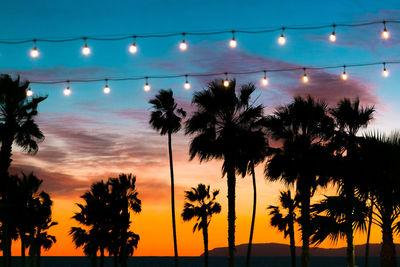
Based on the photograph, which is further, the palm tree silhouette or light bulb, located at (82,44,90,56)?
the palm tree silhouette

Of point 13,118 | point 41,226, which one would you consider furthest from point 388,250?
point 41,226

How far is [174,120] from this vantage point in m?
41.8

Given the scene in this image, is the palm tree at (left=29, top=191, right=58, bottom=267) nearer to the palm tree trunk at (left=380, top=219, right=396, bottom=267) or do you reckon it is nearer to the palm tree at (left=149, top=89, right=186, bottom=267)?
the palm tree at (left=149, top=89, right=186, bottom=267)

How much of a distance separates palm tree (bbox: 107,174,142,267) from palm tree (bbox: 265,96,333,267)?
50.6 ft

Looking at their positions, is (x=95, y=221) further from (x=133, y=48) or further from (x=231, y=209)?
(x=133, y=48)

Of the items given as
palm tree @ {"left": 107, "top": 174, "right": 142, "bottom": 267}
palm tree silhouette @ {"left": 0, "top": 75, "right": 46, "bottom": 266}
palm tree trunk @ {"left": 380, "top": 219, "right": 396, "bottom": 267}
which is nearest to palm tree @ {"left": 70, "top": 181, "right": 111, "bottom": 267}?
palm tree @ {"left": 107, "top": 174, "right": 142, "bottom": 267}

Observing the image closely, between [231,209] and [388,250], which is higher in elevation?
[231,209]

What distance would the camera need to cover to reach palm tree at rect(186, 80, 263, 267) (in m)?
31.6

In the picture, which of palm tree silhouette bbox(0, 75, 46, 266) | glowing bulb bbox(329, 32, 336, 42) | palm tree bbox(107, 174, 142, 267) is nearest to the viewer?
glowing bulb bbox(329, 32, 336, 42)

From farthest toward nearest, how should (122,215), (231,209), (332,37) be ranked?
(122,215), (231,209), (332,37)

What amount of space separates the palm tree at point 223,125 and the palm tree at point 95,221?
45.7ft

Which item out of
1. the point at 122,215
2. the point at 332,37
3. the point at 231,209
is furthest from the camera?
the point at 122,215

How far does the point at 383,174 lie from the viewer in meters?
17.5

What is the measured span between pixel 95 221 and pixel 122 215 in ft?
7.44
